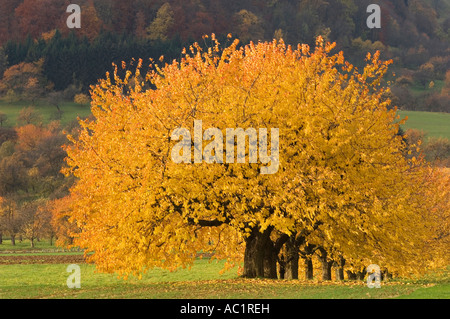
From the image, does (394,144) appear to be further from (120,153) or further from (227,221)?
(120,153)

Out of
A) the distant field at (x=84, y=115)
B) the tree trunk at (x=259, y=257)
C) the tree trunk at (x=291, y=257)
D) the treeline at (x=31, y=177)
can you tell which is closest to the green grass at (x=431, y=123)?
the distant field at (x=84, y=115)

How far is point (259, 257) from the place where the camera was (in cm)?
3016

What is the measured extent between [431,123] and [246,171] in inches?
5032

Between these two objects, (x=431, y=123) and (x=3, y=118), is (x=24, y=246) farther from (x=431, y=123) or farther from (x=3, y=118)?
(x=431, y=123)

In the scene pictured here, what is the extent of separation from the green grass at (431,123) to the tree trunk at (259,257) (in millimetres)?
108026

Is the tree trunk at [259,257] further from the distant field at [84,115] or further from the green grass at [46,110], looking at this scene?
the green grass at [46,110]

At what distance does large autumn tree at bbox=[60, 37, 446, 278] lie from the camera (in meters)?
25.3

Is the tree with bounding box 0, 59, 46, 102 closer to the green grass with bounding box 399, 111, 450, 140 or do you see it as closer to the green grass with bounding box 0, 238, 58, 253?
the green grass with bounding box 0, 238, 58, 253

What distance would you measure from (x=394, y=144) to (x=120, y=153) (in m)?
14.0

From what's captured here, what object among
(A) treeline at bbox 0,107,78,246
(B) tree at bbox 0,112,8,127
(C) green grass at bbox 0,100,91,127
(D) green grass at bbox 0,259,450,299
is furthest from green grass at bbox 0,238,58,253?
(D) green grass at bbox 0,259,450,299

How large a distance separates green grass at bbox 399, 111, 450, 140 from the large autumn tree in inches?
4280

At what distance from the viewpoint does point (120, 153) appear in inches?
1050

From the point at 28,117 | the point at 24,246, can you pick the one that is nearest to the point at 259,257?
the point at 24,246

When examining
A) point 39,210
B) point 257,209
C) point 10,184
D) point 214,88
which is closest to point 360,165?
point 257,209
